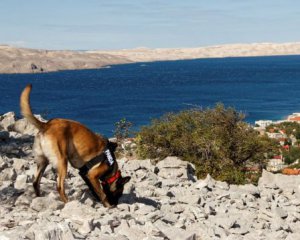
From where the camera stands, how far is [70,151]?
9789mm

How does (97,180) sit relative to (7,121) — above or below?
above

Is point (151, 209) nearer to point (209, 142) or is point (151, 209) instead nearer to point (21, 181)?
point (21, 181)

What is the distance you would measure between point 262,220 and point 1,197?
5.75 meters

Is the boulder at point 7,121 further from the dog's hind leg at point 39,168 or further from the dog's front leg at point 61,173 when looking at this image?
the dog's front leg at point 61,173

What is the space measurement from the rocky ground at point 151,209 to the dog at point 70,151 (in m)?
0.34

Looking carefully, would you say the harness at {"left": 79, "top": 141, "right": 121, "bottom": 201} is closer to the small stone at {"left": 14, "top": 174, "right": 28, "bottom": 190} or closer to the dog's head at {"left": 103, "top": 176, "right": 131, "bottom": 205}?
the dog's head at {"left": 103, "top": 176, "right": 131, "bottom": 205}

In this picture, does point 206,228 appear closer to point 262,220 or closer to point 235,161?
point 262,220

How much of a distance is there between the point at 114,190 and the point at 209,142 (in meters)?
14.5

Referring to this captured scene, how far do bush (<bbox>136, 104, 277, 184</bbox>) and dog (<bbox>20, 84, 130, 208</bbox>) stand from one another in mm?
11506

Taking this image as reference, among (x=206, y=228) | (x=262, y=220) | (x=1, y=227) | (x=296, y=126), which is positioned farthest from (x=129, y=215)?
(x=296, y=126)

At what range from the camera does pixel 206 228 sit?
9.78 metres

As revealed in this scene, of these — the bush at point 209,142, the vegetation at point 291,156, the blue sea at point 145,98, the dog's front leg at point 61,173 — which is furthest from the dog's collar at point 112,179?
the blue sea at point 145,98

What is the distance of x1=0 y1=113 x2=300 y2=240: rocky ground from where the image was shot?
8.63 m

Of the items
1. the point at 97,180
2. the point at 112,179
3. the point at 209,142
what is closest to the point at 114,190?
the point at 112,179
